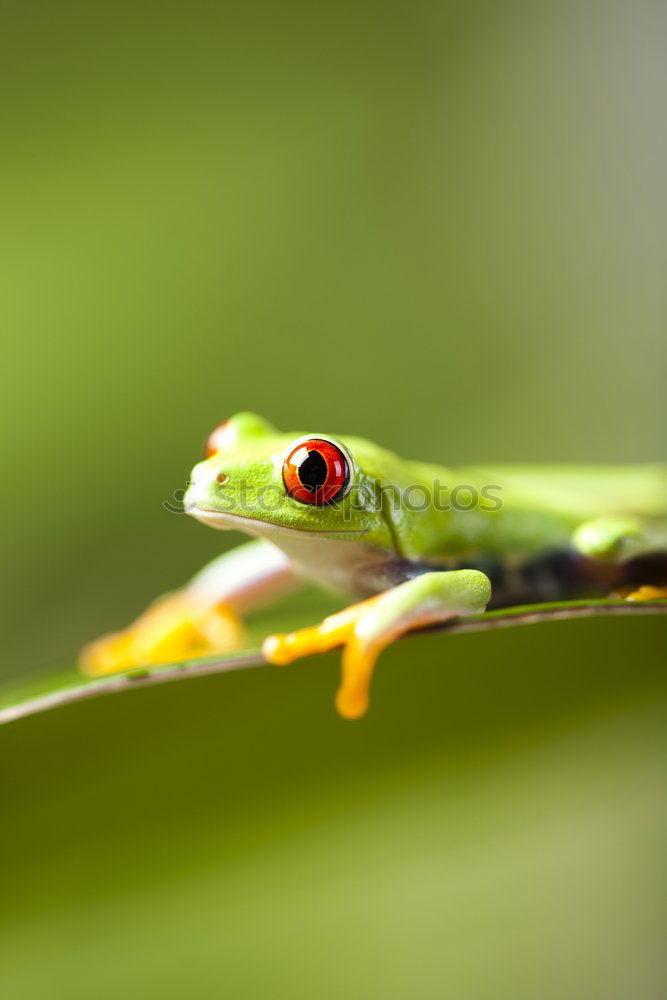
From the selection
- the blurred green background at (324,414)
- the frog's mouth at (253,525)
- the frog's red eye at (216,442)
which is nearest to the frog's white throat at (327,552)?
the frog's mouth at (253,525)

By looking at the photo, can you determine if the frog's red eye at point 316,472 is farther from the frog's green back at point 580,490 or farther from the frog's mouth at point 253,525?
the frog's green back at point 580,490

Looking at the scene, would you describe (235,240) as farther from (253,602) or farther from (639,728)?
(639,728)

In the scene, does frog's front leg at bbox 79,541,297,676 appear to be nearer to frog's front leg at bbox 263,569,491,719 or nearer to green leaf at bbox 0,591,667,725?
frog's front leg at bbox 263,569,491,719

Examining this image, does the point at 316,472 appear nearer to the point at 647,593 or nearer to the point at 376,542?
the point at 376,542

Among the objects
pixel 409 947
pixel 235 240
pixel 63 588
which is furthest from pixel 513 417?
pixel 409 947

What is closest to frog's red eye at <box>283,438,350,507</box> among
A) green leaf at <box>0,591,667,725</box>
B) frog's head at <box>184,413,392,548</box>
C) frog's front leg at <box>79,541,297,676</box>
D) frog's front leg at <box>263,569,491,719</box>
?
frog's head at <box>184,413,392,548</box>

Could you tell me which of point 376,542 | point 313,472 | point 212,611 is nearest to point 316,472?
point 313,472
